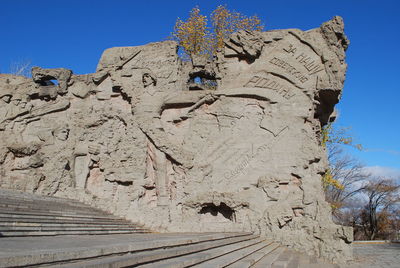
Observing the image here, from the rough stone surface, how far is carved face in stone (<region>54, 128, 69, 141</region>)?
0.15 ft

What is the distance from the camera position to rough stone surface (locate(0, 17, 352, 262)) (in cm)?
923

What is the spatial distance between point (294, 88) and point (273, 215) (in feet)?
11.9

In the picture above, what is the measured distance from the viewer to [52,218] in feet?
23.8

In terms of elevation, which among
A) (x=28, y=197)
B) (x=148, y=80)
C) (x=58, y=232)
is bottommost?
(x=58, y=232)

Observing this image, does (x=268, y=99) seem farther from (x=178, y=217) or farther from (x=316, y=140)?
(x=178, y=217)

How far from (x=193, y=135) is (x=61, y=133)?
4184mm

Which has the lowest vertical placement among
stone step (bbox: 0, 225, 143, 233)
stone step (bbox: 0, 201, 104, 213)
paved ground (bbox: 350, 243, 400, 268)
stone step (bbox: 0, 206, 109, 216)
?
paved ground (bbox: 350, 243, 400, 268)

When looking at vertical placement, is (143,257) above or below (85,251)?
below

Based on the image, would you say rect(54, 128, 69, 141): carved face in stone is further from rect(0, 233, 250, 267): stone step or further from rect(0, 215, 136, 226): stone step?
rect(0, 233, 250, 267): stone step

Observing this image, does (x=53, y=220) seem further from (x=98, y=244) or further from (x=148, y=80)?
(x=148, y=80)

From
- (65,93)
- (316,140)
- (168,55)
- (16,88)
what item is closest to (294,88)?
(316,140)

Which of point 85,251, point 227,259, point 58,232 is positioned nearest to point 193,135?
point 58,232

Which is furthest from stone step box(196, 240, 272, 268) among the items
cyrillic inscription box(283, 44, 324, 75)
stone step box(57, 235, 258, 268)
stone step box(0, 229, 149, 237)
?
cyrillic inscription box(283, 44, 324, 75)

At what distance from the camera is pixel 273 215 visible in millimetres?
8844
